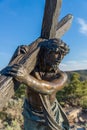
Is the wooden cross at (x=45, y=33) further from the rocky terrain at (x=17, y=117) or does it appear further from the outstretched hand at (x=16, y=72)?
the rocky terrain at (x=17, y=117)

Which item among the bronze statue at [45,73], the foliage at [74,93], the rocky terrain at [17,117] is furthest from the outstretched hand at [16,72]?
the foliage at [74,93]

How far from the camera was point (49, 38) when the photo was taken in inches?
175

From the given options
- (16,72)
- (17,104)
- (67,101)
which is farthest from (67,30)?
(67,101)

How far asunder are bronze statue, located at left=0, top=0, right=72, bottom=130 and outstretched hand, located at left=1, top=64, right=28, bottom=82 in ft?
0.48

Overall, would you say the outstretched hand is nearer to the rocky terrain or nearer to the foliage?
the rocky terrain

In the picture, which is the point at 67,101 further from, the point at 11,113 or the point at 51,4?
the point at 51,4

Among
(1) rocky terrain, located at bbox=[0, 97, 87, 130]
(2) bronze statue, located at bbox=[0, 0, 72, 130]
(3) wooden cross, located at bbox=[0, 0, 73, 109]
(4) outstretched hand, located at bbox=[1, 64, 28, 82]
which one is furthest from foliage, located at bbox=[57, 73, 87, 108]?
(4) outstretched hand, located at bbox=[1, 64, 28, 82]

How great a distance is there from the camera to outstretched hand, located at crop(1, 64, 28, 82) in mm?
3680

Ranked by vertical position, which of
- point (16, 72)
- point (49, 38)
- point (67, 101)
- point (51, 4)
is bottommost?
point (67, 101)

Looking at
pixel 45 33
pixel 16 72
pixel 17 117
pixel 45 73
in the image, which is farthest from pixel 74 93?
pixel 16 72

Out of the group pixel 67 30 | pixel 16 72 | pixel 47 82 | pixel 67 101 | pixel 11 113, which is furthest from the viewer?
pixel 67 101

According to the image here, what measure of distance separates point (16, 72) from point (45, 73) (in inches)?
25.7

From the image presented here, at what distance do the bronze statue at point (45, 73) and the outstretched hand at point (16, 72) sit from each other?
146 millimetres

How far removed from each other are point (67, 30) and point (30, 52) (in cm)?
98
